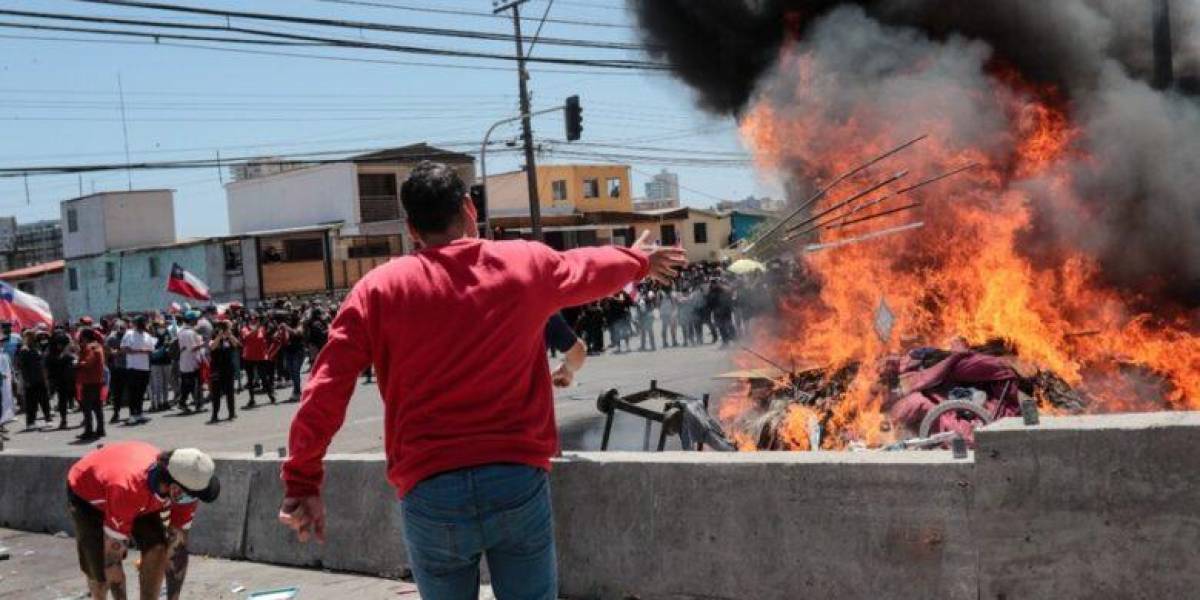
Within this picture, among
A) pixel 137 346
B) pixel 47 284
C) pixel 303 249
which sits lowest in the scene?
pixel 137 346

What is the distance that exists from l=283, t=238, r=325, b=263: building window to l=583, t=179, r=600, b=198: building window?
66.5ft

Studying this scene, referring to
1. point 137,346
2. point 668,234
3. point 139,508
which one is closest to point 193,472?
point 139,508

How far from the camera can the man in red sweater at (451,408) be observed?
265 centimetres

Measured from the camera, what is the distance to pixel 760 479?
14.6ft

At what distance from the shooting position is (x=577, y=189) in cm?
5644

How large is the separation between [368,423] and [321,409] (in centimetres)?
1207

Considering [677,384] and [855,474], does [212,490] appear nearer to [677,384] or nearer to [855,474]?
[855,474]

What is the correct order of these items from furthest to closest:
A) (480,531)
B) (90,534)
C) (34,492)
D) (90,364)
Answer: (90,364) → (34,492) → (90,534) → (480,531)

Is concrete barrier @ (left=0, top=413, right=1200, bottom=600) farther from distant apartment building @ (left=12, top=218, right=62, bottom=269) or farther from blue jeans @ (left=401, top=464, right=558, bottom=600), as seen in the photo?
distant apartment building @ (left=12, top=218, right=62, bottom=269)

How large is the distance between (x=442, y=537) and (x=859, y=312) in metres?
8.88

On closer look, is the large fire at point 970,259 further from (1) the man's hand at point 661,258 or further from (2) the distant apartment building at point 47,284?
(2) the distant apartment building at point 47,284

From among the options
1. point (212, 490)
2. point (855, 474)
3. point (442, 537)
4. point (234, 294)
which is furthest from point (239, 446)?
point (234, 294)

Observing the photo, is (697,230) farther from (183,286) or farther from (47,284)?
(183,286)

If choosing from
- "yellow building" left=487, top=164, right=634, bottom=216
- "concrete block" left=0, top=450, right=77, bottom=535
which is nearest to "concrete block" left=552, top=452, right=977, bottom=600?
"concrete block" left=0, top=450, right=77, bottom=535
